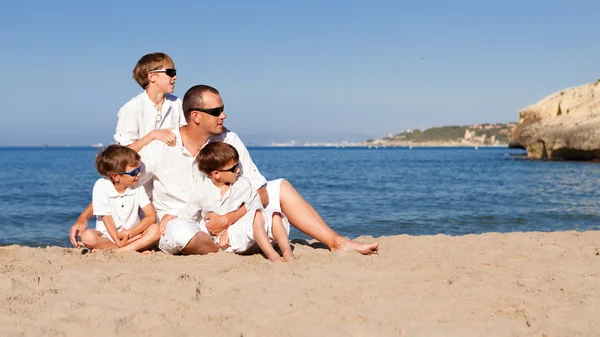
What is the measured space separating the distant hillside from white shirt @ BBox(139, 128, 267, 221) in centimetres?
16346

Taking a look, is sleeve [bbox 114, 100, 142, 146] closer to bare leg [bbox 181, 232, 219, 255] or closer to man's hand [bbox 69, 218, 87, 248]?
man's hand [bbox 69, 218, 87, 248]

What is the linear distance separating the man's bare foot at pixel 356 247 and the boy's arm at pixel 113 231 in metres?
1.98

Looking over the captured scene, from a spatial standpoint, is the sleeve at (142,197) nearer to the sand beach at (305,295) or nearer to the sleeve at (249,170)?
the sand beach at (305,295)

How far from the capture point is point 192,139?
5.06m

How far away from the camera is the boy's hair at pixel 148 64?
525cm

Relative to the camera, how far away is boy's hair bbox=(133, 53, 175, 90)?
5250 millimetres

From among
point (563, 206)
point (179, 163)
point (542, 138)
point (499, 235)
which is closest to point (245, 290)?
point (179, 163)

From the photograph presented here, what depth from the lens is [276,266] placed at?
4.52 metres

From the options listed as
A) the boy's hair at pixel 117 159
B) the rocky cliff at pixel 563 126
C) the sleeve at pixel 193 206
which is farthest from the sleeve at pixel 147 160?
the rocky cliff at pixel 563 126

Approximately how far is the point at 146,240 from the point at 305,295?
7.13 ft

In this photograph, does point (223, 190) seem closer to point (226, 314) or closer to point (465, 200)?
point (226, 314)

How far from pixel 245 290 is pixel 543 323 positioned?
1.83 metres

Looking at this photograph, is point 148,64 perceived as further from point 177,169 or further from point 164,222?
point 164,222

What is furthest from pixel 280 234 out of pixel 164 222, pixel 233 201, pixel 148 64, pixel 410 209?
pixel 410 209
